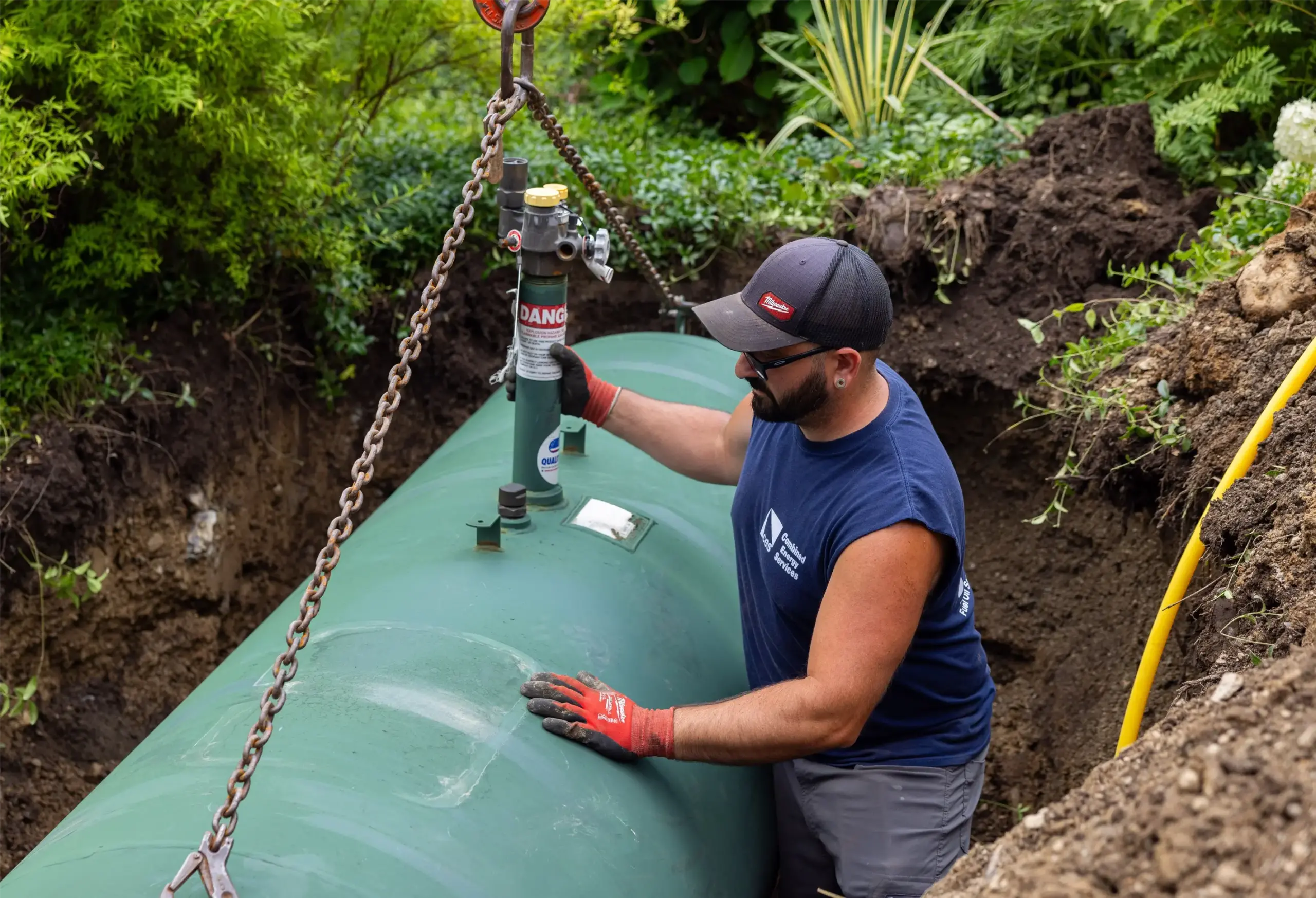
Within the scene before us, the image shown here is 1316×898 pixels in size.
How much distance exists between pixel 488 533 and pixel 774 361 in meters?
0.88

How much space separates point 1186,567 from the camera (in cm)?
286

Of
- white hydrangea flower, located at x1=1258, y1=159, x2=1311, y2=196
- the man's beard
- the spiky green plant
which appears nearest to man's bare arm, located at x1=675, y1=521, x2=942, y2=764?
the man's beard

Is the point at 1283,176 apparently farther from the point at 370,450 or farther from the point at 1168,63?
the point at 370,450

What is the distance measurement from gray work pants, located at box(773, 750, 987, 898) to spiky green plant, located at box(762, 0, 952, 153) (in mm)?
4135

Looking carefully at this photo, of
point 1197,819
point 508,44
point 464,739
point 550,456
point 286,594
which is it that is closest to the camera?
point 1197,819

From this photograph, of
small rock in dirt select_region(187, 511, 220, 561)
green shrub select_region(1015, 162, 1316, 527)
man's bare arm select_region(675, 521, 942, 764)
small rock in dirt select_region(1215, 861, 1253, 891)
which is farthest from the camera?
small rock in dirt select_region(187, 511, 220, 561)

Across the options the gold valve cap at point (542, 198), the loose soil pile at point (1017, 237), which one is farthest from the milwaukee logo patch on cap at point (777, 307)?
the loose soil pile at point (1017, 237)

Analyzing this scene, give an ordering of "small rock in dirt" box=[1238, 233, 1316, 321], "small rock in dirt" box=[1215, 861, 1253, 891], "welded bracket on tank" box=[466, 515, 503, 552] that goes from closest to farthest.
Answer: "small rock in dirt" box=[1215, 861, 1253, 891] → "welded bracket on tank" box=[466, 515, 503, 552] → "small rock in dirt" box=[1238, 233, 1316, 321]

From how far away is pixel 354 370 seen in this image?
5.48m

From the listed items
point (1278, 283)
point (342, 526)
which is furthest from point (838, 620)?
point (1278, 283)

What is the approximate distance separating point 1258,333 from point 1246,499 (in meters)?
0.95

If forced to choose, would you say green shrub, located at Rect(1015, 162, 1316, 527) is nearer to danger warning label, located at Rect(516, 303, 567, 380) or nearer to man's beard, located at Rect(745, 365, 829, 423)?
man's beard, located at Rect(745, 365, 829, 423)

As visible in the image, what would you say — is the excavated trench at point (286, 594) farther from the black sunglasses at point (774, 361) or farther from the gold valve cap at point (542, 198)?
the gold valve cap at point (542, 198)

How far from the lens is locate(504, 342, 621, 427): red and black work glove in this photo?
308 centimetres
